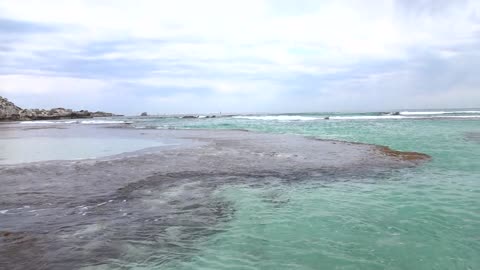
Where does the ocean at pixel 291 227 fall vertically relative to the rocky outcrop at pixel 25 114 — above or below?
below

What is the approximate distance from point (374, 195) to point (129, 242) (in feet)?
18.1

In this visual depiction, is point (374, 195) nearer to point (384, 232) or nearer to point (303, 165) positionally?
point (384, 232)

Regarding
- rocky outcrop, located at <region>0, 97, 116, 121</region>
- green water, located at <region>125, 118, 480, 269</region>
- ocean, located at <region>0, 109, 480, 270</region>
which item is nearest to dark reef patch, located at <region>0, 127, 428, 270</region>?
ocean, located at <region>0, 109, 480, 270</region>

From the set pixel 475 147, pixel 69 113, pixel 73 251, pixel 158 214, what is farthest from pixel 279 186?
pixel 69 113

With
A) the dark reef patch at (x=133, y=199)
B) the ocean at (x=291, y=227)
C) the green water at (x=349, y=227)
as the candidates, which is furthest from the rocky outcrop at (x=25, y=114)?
the green water at (x=349, y=227)

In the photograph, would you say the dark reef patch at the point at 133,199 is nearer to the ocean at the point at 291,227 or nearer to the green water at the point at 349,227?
the ocean at the point at 291,227

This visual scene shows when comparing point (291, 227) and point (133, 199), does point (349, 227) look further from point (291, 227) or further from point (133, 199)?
point (133, 199)

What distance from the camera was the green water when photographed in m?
5.16

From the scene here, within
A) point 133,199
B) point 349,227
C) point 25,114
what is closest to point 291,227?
point 349,227

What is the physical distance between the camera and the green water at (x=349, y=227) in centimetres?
516

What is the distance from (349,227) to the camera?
21.2 ft

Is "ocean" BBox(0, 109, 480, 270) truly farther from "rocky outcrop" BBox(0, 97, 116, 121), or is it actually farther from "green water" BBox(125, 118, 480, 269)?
"rocky outcrop" BBox(0, 97, 116, 121)

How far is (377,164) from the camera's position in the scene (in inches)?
514

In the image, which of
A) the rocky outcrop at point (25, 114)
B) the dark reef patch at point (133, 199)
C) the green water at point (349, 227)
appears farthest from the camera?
the rocky outcrop at point (25, 114)
